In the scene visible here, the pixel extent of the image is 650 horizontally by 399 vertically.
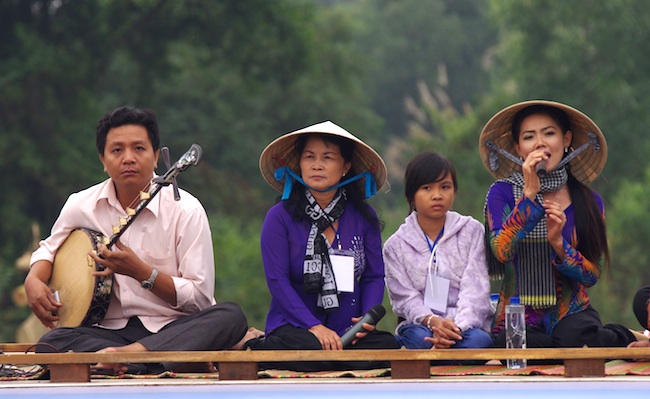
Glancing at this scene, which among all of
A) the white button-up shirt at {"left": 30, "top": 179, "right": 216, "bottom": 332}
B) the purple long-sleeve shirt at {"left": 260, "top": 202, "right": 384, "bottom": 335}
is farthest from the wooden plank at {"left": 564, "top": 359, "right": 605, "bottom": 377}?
the white button-up shirt at {"left": 30, "top": 179, "right": 216, "bottom": 332}

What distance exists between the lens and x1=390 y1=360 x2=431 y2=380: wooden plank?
543 cm

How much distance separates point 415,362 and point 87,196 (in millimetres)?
1938

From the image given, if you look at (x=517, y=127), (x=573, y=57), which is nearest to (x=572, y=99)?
(x=573, y=57)

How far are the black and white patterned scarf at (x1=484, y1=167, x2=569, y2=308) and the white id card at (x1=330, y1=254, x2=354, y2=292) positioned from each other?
2.53ft

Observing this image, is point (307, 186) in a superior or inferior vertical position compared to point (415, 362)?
superior

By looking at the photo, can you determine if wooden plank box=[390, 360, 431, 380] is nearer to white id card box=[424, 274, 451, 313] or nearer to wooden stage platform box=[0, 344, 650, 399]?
wooden stage platform box=[0, 344, 650, 399]

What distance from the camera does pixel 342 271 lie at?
20.4ft

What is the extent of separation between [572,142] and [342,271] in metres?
1.25

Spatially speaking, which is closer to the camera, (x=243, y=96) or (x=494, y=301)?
(x=494, y=301)

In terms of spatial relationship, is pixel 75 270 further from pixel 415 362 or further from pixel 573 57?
pixel 573 57

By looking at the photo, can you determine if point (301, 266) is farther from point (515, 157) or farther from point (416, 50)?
point (416, 50)

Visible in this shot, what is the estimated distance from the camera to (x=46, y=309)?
6297 millimetres

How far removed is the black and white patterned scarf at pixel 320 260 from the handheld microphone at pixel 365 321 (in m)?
0.20

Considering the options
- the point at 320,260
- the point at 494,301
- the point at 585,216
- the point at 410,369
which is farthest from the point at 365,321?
the point at 585,216
